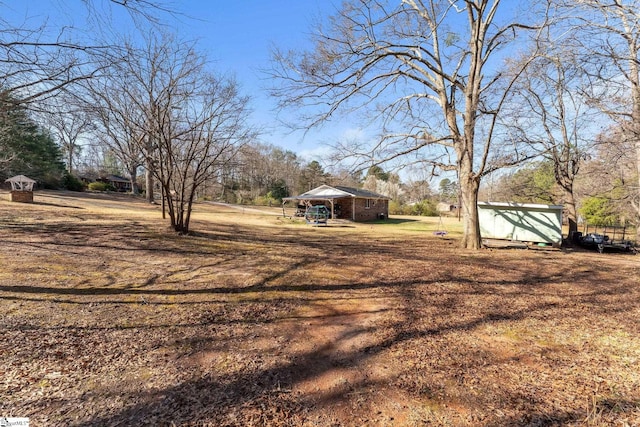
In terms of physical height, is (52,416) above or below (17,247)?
below

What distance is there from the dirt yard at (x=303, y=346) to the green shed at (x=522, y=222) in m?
7.44

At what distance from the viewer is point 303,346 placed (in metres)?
3.21

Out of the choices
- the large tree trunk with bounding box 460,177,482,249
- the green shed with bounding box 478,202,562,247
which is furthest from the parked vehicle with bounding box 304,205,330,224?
the large tree trunk with bounding box 460,177,482,249

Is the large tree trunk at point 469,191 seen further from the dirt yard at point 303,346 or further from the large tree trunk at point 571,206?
the large tree trunk at point 571,206

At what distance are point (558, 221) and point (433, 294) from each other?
1142cm

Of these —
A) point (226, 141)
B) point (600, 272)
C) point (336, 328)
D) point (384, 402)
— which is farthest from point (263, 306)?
point (600, 272)

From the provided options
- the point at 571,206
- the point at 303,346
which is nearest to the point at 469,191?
the point at 303,346

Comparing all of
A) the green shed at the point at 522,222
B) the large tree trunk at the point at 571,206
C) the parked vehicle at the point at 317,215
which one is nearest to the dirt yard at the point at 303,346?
the green shed at the point at 522,222

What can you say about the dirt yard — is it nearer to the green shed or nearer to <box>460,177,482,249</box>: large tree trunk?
<box>460,177,482,249</box>: large tree trunk

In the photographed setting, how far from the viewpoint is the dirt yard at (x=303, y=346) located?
2242 mm

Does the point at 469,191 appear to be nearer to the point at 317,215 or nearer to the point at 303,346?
the point at 303,346

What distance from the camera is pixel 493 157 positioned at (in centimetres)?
Answer: 1266

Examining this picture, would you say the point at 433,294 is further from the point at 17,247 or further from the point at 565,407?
the point at 17,247

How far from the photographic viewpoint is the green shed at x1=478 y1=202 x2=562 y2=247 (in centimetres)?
1296
